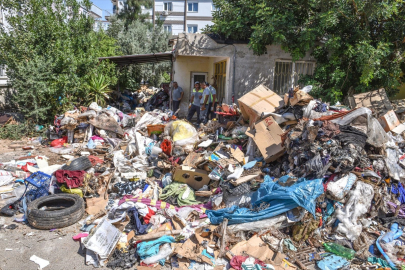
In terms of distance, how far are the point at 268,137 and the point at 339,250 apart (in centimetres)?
261

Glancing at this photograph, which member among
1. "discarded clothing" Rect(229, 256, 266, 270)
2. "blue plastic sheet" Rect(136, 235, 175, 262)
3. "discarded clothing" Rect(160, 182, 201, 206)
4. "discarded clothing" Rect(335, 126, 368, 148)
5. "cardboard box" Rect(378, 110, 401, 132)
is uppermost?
"cardboard box" Rect(378, 110, 401, 132)

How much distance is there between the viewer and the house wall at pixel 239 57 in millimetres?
9750

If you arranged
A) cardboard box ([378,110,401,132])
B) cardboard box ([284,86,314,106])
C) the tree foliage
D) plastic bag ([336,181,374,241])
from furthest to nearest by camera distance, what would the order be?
the tree foliage < cardboard box ([284,86,314,106]) < cardboard box ([378,110,401,132]) < plastic bag ([336,181,374,241])

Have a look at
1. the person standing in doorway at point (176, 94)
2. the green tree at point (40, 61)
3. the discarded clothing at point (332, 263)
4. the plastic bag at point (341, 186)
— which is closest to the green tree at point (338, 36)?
the person standing in doorway at point (176, 94)

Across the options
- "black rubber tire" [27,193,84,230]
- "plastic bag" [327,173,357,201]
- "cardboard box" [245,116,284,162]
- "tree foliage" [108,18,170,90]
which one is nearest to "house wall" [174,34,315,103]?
"cardboard box" [245,116,284,162]

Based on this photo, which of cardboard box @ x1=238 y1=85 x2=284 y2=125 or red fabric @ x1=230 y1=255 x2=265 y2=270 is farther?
cardboard box @ x1=238 y1=85 x2=284 y2=125

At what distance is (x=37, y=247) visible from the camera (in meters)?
3.92

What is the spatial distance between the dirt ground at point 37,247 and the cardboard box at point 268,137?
148 inches

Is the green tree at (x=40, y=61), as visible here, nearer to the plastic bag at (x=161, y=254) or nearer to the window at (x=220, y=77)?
the window at (x=220, y=77)

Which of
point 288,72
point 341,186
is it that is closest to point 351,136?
point 341,186

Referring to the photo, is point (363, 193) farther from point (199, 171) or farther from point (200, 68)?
point (200, 68)

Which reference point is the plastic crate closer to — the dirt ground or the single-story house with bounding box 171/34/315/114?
the dirt ground

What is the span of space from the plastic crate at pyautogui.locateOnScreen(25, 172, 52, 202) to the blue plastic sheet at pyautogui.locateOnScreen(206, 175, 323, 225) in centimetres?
313

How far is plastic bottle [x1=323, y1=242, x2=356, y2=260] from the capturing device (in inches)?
155
